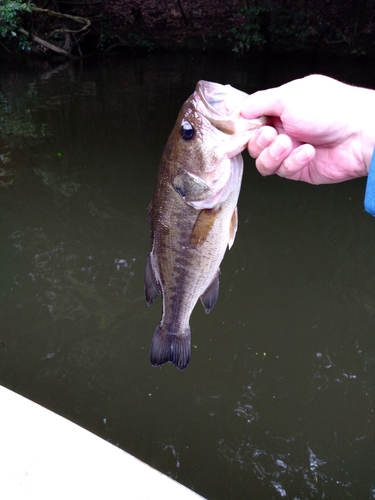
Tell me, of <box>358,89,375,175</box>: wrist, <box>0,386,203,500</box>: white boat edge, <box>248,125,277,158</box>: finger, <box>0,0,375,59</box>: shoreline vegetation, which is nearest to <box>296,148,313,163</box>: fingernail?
<box>248,125,277,158</box>: finger

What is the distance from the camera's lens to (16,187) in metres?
6.36

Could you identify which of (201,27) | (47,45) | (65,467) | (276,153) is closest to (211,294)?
(276,153)

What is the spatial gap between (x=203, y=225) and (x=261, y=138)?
0.42 m

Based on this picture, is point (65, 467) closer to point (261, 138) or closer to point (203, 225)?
point (203, 225)

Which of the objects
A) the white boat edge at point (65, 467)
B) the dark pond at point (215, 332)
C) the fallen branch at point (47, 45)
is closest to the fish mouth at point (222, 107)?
the white boat edge at point (65, 467)

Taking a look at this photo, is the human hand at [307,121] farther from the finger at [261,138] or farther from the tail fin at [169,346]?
the tail fin at [169,346]

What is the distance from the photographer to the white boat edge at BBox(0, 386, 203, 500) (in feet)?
5.80

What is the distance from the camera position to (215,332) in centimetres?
407

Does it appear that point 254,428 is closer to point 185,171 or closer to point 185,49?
point 185,171

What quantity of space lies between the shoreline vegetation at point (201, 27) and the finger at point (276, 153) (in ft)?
51.2

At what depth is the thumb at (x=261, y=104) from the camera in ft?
5.53

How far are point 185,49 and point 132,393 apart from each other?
18.6 meters

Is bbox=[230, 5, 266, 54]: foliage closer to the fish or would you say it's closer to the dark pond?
the dark pond

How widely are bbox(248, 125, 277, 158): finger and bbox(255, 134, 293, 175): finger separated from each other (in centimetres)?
2
